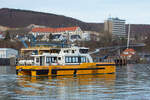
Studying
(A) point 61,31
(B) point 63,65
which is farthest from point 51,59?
(A) point 61,31

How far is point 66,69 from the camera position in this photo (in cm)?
4291

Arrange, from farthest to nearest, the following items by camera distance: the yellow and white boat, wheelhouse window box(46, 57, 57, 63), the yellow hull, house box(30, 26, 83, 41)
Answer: house box(30, 26, 83, 41) < wheelhouse window box(46, 57, 57, 63) < the yellow and white boat < the yellow hull

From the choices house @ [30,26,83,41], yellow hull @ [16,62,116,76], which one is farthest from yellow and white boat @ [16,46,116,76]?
house @ [30,26,83,41]

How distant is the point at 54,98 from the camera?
24.2 metres

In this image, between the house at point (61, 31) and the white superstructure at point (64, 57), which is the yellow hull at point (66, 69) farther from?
the house at point (61, 31)

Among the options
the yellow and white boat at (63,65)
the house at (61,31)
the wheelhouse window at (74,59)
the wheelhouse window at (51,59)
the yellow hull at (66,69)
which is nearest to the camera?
the yellow hull at (66,69)

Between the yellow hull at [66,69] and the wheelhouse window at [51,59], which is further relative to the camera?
the wheelhouse window at [51,59]

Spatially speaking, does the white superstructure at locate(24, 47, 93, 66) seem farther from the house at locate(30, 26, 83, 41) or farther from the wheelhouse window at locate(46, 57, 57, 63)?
the house at locate(30, 26, 83, 41)

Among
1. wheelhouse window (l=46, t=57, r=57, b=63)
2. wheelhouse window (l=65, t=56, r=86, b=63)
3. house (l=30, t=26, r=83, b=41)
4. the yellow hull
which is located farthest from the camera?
house (l=30, t=26, r=83, b=41)

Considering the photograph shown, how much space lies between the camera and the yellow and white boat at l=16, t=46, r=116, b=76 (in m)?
41.8

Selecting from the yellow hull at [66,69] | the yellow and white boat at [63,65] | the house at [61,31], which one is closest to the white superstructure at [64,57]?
the yellow and white boat at [63,65]

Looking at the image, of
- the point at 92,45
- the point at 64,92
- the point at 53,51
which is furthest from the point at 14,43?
the point at 64,92

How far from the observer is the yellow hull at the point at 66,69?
41.4m

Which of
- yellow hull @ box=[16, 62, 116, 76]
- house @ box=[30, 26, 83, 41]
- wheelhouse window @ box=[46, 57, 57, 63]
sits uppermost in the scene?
house @ box=[30, 26, 83, 41]
